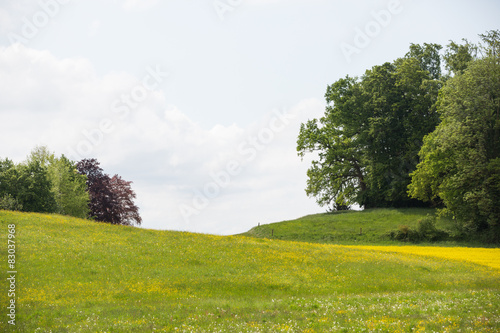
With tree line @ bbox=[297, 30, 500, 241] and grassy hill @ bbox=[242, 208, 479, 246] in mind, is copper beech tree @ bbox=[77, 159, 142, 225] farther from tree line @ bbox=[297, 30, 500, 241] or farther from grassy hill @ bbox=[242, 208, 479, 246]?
tree line @ bbox=[297, 30, 500, 241]

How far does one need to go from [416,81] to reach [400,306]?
63.7m

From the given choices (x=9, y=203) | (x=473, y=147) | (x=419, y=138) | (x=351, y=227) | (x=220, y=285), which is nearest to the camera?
(x=220, y=285)

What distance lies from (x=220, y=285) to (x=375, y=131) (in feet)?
184

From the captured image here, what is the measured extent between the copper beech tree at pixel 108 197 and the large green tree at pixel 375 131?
112ft

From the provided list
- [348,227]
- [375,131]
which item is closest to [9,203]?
[348,227]

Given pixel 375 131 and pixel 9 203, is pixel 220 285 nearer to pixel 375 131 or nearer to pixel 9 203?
pixel 9 203

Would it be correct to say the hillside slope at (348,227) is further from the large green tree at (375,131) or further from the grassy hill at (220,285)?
the grassy hill at (220,285)

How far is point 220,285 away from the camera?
82.1 feet

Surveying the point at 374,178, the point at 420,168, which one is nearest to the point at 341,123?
the point at 374,178

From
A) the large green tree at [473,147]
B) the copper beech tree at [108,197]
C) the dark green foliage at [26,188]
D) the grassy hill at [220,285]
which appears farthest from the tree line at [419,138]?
the dark green foliage at [26,188]

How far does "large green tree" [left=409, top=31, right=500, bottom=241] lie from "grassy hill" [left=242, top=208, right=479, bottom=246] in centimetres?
430

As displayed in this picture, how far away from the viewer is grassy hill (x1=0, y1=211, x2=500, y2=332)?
17.0m

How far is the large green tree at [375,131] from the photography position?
72875 mm

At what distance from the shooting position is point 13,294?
20.8 m
